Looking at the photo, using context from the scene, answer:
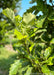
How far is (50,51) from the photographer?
46.5 inches

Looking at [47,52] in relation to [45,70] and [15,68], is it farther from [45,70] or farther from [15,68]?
[15,68]

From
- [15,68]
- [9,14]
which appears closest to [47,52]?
[15,68]

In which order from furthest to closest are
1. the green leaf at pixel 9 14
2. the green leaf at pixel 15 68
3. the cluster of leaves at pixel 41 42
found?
the green leaf at pixel 15 68 < the cluster of leaves at pixel 41 42 < the green leaf at pixel 9 14

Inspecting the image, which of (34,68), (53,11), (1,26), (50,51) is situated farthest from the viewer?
(1,26)

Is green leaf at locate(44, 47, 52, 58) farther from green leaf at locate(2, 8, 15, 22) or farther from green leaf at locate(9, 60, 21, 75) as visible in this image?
green leaf at locate(2, 8, 15, 22)

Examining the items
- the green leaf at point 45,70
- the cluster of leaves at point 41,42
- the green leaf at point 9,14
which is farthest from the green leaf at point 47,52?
the green leaf at point 9,14

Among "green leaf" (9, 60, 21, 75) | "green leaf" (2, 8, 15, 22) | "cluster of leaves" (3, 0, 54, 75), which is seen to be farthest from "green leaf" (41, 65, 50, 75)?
"green leaf" (2, 8, 15, 22)

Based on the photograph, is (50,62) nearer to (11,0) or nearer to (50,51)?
(50,51)

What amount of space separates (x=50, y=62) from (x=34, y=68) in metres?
0.30

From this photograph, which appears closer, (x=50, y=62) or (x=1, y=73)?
(x=50, y=62)

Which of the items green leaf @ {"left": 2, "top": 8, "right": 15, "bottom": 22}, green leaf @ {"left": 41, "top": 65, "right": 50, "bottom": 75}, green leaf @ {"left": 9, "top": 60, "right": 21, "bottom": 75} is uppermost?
green leaf @ {"left": 2, "top": 8, "right": 15, "bottom": 22}

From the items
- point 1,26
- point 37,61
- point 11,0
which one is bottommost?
point 37,61

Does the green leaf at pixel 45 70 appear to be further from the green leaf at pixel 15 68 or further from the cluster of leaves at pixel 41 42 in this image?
the green leaf at pixel 15 68

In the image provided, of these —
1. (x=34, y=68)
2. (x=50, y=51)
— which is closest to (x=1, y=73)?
(x=34, y=68)
